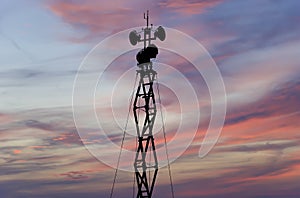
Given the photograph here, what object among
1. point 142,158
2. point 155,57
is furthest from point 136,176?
point 155,57

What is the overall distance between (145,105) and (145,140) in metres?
3.97

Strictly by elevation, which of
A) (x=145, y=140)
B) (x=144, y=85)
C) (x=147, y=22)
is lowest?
(x=145, y=140)

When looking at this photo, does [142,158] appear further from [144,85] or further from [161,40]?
[161,40]

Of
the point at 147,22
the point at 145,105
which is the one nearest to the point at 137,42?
the point at 147,22

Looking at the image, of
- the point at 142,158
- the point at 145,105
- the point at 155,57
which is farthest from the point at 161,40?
the point at 142,158

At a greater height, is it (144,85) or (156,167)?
(144,85)

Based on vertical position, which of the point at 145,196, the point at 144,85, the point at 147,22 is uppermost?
the point at 147,22

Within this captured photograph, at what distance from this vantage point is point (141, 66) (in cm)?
7300

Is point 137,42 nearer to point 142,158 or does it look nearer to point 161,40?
point 161,40

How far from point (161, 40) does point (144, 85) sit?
18.4 ft

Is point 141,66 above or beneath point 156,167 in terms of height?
above

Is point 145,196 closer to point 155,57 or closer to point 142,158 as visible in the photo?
point 142,158

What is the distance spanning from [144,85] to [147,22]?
7.05m

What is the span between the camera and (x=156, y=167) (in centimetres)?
7269
